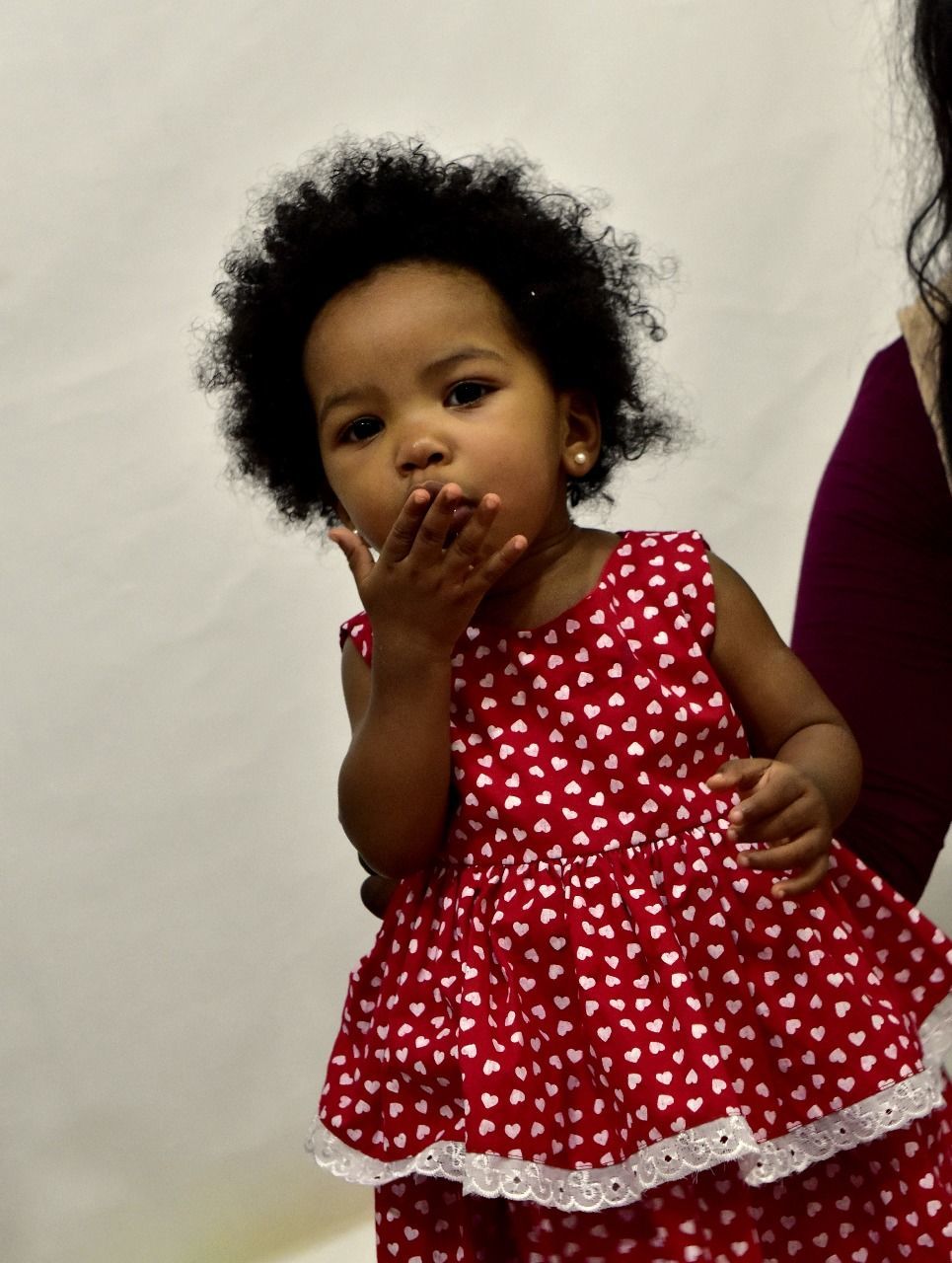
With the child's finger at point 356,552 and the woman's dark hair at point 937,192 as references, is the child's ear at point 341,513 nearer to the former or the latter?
the child's finger at point 356,552

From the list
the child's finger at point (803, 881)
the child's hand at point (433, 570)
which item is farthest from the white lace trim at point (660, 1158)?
the child's hand at point (433, 570)

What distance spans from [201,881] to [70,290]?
63cm

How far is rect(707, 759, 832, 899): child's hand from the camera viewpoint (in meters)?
0.95

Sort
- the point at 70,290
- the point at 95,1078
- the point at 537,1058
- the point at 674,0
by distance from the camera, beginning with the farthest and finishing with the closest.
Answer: the point at 674,0 → the point at 95,1078 → the point at 70,290 → the point at 537,1058

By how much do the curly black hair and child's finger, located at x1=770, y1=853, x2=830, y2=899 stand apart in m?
0.33

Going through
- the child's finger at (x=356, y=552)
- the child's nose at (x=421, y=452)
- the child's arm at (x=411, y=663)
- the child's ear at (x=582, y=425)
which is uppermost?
the child's ear at (x=582, y=425)

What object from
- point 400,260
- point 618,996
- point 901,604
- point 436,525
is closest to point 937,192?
point 901,604

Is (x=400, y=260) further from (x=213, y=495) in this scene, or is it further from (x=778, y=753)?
(x=213, y=495)

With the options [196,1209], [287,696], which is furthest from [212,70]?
[196,1209]

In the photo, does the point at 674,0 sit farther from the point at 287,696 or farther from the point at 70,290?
the point at 287,696

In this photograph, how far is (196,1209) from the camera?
1.73 m

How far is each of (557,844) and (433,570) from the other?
0.19m

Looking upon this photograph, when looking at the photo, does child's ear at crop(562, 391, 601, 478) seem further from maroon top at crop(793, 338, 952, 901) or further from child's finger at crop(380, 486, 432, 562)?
maroon top at crop(793, 338, 952, 901)

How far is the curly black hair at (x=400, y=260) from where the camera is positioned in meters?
1.05
